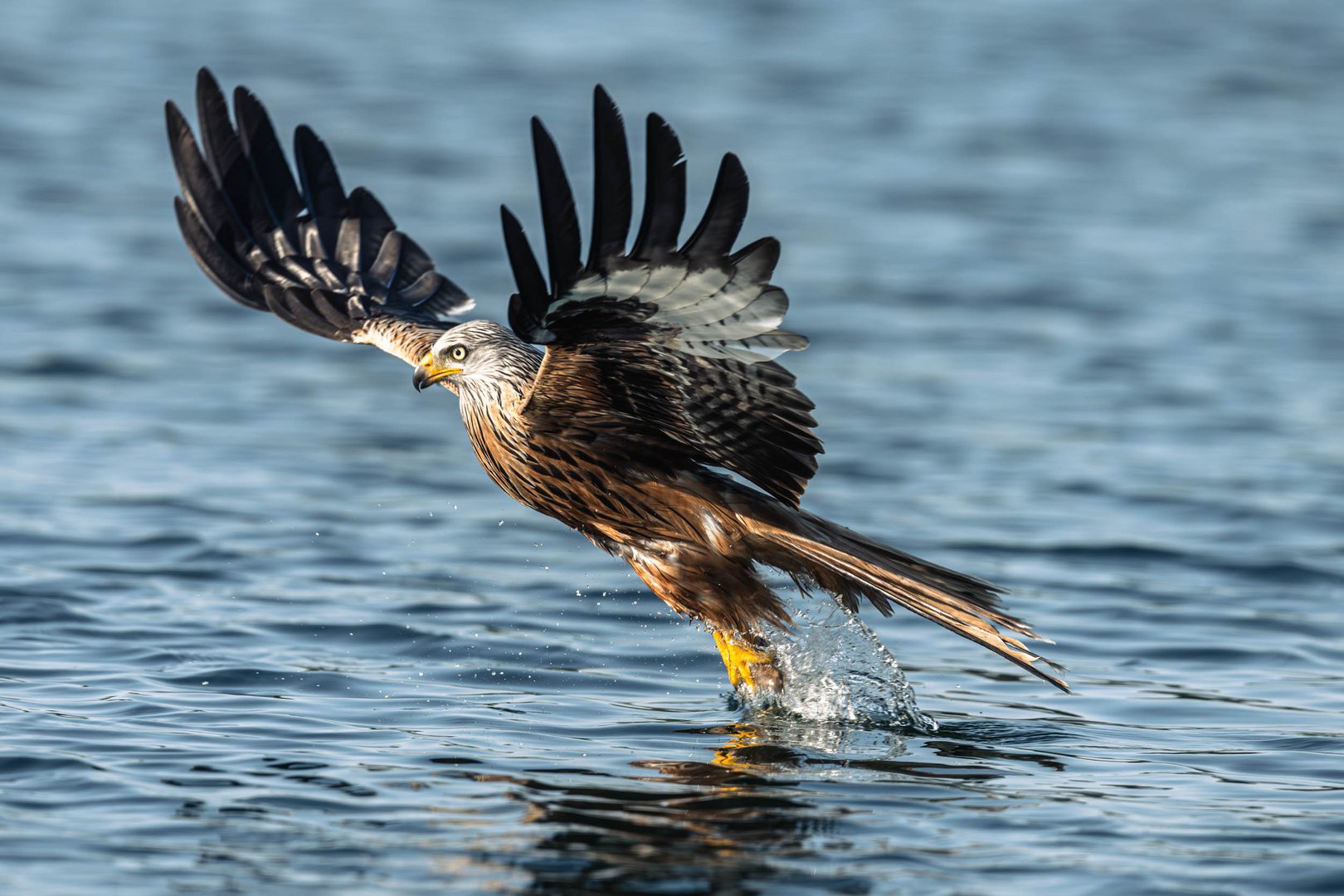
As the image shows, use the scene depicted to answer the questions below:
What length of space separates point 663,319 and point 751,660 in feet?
5.84

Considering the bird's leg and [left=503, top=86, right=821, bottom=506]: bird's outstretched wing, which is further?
the bird's leg

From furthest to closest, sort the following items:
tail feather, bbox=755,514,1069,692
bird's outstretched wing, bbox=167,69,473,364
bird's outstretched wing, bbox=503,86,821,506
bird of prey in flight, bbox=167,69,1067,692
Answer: bird's outstretched wing, bbox=167,69,473,364, tail feather, bbox=755,514,1069,692, bird of prey in flight, bbox=167,69,1067,692, bird's outstretched wing, bbox=503,86,821,506

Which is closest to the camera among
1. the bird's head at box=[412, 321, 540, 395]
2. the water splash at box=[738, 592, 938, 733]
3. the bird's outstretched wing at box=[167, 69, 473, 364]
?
the bird's head at box=[412, 321, 540, 395]

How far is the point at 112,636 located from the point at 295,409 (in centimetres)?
493

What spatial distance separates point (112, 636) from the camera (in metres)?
8.17

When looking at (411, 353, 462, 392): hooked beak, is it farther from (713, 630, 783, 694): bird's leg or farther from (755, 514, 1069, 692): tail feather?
(713, 630, 783, 694): bird's leg

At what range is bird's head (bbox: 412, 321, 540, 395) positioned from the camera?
7.26 meters

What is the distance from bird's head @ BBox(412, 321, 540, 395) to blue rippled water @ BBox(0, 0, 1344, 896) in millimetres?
1252

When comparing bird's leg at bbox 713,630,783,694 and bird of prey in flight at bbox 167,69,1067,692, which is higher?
bird of prey in flight at bbox 167,69,1067,692

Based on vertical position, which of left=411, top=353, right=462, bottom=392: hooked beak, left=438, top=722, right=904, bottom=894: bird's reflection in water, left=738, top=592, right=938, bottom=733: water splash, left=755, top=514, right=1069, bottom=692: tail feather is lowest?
left=438, top=722, right=904, bottom=894: bird's reflection in water

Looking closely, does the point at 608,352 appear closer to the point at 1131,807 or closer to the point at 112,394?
the point at 1131,807

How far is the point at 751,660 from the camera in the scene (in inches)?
302

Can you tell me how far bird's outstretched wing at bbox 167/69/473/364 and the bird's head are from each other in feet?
2.14

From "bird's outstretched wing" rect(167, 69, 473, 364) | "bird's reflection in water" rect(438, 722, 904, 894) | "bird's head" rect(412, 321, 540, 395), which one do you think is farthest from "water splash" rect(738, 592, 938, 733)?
"bird's outstretched wing" rect(167, 69, 473, 364)
